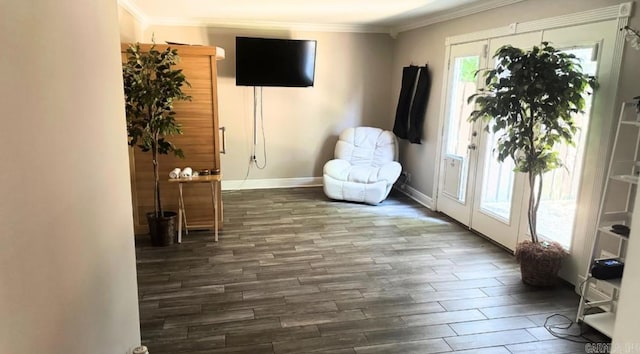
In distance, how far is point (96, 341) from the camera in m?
1.56

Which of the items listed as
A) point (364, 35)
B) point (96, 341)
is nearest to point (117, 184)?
point (96, 341)

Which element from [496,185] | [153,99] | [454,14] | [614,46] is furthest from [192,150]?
[614,46]

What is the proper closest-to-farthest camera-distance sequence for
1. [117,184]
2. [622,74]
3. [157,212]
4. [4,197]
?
[4,197] < [117,184] < [622,74] < [157,212]

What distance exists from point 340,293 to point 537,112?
1.98 m

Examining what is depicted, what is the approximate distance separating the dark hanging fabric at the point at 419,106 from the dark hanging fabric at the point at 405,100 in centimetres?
12

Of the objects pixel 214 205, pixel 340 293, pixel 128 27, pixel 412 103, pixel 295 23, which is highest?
pixel 295 23

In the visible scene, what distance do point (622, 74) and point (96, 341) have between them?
3.37 m

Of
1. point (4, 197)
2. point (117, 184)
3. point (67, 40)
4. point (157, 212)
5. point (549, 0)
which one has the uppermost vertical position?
point (549, 0)

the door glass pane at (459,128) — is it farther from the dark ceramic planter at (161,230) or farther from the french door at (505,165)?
the dark ceramic planter at (161,230)

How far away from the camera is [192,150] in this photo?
429 centimetres

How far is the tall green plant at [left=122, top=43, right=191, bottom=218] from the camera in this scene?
364 centimetres

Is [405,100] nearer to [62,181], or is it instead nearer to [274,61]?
[274,61]

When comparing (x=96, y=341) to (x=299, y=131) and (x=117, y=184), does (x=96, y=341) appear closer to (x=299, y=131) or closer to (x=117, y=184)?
(x=117, y=184)

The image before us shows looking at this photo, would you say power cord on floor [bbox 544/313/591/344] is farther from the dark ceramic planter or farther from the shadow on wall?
the shadow on wall
